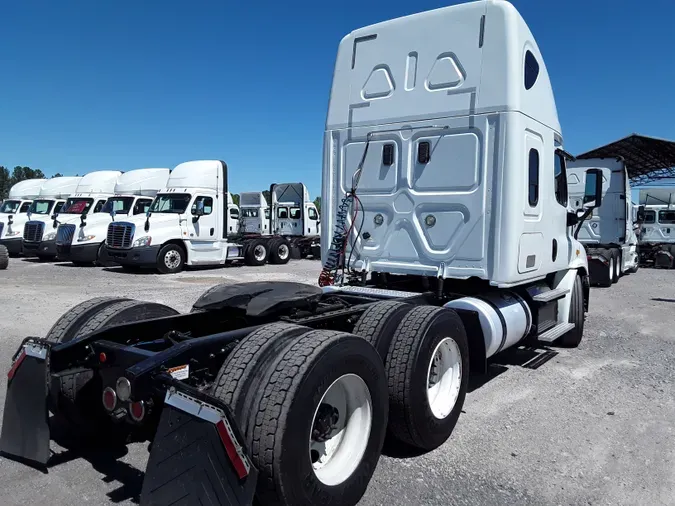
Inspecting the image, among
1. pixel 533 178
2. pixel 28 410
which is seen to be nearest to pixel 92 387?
pixel 28 410

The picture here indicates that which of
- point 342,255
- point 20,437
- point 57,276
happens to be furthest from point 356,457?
point 57,276

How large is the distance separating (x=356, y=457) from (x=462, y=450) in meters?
1.24

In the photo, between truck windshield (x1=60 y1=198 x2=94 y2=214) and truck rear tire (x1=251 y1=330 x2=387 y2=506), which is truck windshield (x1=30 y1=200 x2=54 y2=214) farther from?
truck rear tire (x1=251 y1=330 x2=387 y2=506)

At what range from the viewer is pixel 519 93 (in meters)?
5.39

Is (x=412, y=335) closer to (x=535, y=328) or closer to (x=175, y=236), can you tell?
(x=535, y=328)

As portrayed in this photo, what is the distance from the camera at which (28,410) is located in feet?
10.7

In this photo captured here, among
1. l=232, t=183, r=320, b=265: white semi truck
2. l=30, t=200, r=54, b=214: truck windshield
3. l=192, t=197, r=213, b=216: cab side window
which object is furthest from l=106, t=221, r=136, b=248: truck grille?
l=30, t=200, r=54, b=214: truck windshield

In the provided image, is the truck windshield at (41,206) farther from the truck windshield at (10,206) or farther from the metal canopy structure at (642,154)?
the metal canopy structure at (642,154)

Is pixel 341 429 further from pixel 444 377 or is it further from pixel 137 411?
pixel 444 377

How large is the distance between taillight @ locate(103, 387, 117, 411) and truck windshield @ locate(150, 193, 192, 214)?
1495 centimetres

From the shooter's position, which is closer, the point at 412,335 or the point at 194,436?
the point at 194,436

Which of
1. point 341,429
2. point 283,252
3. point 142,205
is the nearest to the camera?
point 341,429

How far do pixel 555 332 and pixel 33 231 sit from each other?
772 inches

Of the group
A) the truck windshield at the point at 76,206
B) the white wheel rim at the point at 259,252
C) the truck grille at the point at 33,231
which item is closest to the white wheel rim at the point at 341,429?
the white wheel rim at the point at 259,252
